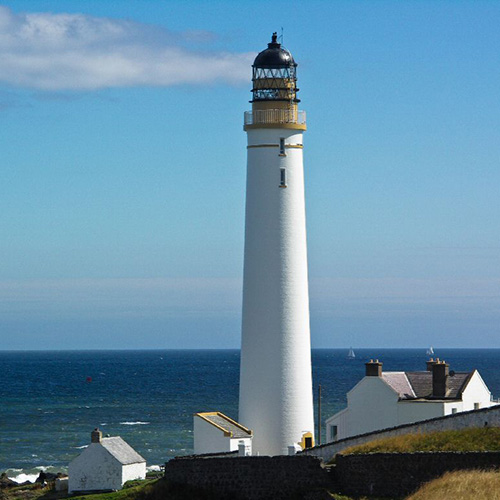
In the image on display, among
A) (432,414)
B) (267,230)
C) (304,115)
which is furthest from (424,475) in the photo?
(304,115)

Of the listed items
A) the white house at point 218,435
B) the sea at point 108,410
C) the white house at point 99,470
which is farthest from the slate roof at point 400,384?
the sea at point 108,410

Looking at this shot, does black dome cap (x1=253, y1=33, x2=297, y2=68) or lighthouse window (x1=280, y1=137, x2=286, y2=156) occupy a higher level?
black dome cap (x1=253, y1=33, x2=297, y2=68)

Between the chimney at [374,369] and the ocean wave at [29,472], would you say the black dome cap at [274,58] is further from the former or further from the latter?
the ocean wave at [29,472]

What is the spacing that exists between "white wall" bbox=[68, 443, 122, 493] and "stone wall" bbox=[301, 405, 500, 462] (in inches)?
262

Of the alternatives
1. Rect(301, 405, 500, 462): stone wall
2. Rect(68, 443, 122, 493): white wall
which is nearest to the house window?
Rect(301, 405, 500, 462): stone wall

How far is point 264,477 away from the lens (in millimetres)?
31000

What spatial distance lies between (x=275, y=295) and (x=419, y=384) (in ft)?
18.4

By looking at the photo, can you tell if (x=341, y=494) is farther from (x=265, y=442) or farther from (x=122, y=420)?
(x=122, y=420)

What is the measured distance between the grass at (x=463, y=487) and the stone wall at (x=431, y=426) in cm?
285

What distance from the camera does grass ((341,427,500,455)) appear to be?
30.9m

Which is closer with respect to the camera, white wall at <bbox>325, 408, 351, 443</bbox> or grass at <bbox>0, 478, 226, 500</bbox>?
grass at <bbox>0, 478, 226, 500</bbox>

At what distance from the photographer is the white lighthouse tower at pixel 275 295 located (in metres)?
36.7

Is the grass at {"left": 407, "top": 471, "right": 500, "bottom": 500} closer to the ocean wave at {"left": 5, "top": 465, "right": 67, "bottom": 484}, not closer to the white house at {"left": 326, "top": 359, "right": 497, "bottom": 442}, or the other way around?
the white house at {"left": 326, "top": 359, "right": 497, "bottom": 442}

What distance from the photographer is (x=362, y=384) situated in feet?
123
